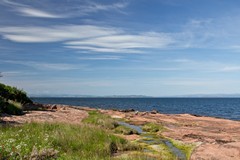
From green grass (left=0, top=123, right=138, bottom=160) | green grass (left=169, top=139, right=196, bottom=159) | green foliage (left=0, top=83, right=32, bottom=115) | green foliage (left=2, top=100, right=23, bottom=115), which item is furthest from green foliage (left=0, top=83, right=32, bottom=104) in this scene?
green grass (left=169, top=139, right=196, bottom=159)

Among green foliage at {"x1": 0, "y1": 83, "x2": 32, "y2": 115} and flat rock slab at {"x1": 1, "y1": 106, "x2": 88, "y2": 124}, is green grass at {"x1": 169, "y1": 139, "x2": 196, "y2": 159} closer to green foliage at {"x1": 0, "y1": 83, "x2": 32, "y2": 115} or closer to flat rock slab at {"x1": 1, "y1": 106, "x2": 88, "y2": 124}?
flat rock slab at {"x1": 1, "y1": 106, "x2": 88, "y2": 124}

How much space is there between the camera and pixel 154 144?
71.7ft

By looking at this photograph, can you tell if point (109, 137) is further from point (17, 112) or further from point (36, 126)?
point (17, 112)

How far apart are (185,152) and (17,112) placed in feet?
60.2

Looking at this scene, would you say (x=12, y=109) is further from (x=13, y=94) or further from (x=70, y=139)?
(x=70, y=139)

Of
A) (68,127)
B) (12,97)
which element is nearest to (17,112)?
(12,97)

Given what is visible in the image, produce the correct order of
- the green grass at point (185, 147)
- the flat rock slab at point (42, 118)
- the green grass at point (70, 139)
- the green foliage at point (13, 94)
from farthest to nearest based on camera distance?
the green foliage at point (13, 94) → the flat rock slab at point (42, 118) → the green grass at point (185, 147) → the green grass at point (70, 139)

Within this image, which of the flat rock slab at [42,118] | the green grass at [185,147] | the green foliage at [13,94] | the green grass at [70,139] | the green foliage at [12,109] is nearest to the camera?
the green grass at [70,139]

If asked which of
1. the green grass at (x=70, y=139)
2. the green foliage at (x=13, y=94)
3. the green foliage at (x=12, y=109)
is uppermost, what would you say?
the green foliage at (x=13, y=94)

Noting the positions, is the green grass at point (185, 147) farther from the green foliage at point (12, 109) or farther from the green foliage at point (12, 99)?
the green foliage at point (12, 109)

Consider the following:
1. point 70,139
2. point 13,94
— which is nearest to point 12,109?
point 13,94

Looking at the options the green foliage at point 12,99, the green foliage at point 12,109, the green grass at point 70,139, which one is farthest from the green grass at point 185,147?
the green foliage at point 12,109

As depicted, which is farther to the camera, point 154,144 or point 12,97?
point 12,97

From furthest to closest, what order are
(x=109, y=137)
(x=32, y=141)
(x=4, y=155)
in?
(x=109, y=137)
(x=32, y=141)
(x=4, y=155)
